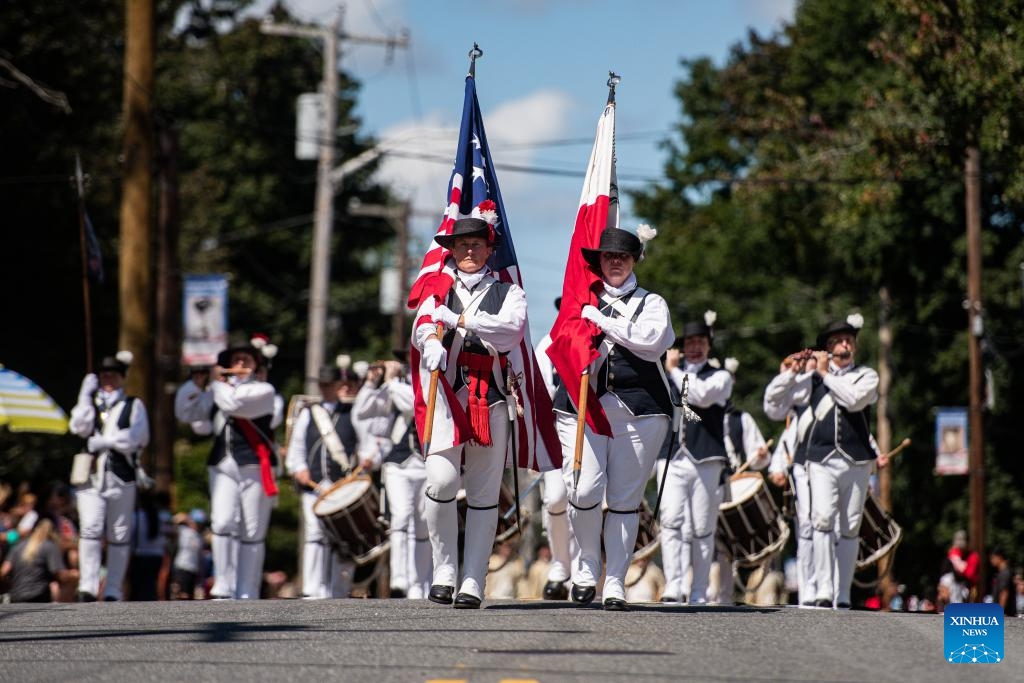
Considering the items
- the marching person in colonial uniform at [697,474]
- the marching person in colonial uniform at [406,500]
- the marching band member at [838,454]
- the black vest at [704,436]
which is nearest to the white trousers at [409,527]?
the marching person in colonial uniform at [406,500]

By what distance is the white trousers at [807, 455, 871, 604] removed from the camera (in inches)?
563

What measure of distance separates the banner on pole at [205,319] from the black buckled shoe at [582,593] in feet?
51.3

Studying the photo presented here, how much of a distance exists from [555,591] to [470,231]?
3.36m

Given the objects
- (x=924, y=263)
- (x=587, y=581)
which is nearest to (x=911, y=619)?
(x=587, y=581)

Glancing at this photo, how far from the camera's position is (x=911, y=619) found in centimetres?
1130

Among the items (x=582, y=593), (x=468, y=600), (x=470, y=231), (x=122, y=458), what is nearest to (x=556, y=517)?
(x=582, y=593)

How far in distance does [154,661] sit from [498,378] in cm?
307

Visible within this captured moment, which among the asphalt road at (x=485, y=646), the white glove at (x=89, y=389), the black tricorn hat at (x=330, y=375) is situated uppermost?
the black tricorn hat at (x=330, y=375)

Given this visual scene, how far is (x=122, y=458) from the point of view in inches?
639

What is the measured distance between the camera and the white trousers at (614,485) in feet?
37.5

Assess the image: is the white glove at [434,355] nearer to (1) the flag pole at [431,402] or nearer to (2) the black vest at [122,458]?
(1) the flag pole at [431,402]

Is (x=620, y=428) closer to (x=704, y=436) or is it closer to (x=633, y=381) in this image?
(x=633, y=381)

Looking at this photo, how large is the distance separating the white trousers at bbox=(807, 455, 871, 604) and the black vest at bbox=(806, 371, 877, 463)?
65 millimetres

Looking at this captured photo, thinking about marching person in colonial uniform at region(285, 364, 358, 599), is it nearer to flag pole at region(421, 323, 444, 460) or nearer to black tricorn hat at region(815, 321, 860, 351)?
black tricorn hat at region(815, 321, 860, 351)
